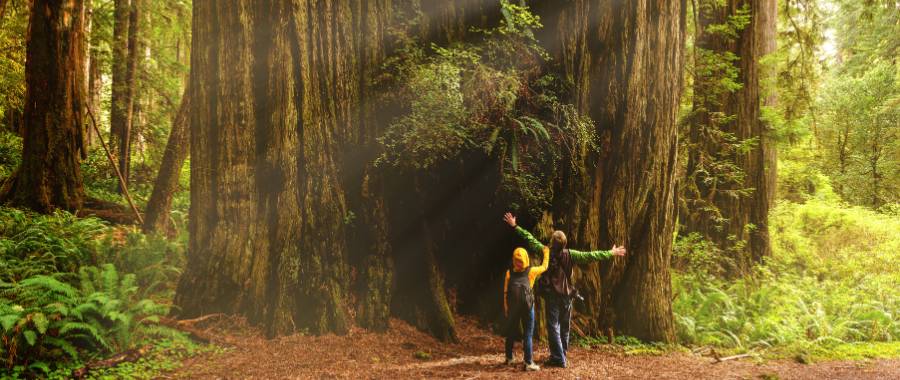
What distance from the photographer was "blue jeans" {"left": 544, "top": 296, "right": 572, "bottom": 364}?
18.4ft

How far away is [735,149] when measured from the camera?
1021 centimetres

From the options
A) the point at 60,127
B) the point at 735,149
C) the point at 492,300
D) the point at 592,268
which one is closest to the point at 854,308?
the point at 735,149

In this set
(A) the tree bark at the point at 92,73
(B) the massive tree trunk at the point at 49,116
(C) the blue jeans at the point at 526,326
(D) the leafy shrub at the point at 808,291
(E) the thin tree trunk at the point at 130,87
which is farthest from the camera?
(E) the thin tree trunk at the point at 130,87

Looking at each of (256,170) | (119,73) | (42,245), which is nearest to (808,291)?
(256,170)

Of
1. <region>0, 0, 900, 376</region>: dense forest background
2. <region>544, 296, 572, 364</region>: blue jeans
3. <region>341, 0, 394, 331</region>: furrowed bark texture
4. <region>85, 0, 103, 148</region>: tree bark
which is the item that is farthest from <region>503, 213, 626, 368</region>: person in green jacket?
<region>85, 0, 103, 148</region>: tree bark

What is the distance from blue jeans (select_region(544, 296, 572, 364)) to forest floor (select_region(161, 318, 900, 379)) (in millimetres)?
200

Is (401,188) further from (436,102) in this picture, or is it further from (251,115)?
(251,115)

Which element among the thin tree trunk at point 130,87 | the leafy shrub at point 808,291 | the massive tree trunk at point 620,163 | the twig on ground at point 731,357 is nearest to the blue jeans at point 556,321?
the massive tree trunk at point 620,163

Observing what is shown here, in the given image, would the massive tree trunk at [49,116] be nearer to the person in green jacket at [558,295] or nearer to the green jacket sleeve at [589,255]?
the person in green jacket at [558,295]

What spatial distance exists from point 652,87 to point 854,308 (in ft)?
18.8

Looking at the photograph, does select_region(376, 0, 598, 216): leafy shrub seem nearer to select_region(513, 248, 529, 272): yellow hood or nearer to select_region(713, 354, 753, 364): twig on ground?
select_region(513, 248, 529, 272): yellow hood

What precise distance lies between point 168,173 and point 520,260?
641 cm

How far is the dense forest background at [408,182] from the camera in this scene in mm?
5676

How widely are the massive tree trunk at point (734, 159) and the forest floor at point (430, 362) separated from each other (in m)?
3.77
